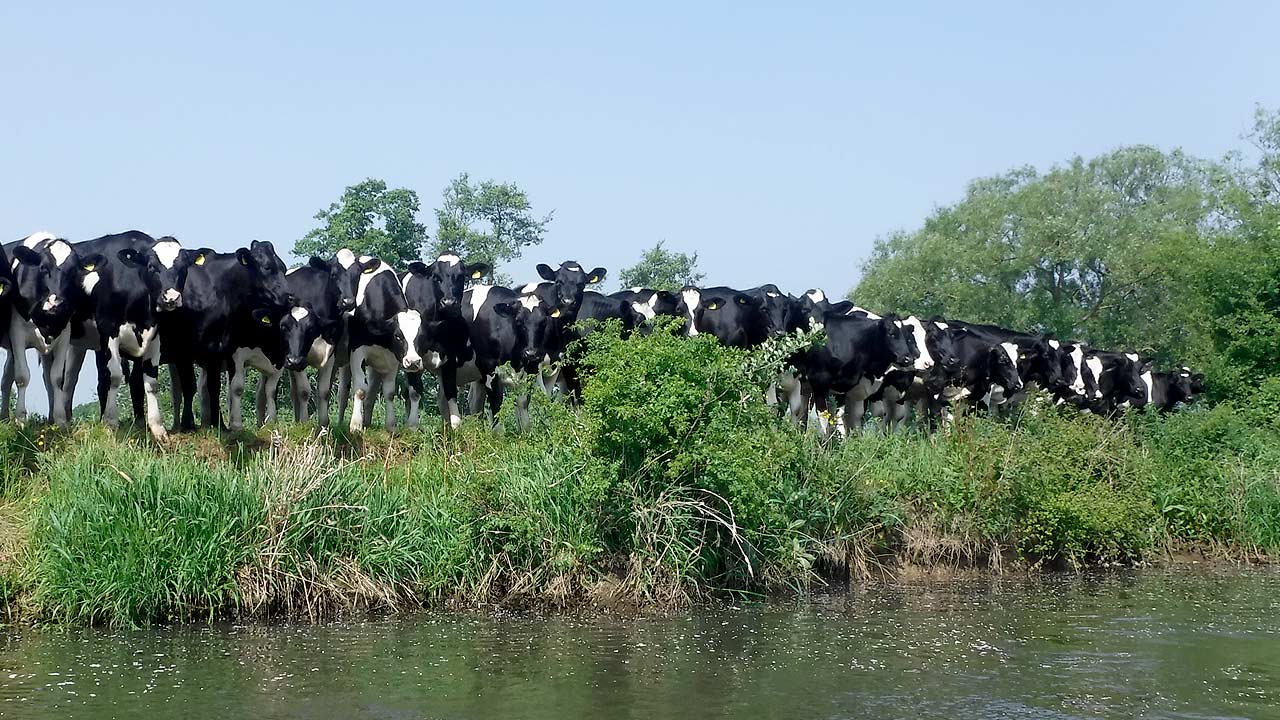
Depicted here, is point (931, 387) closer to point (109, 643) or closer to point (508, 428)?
point (508, 428)

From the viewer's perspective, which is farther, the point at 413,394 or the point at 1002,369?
the point at 1002,369

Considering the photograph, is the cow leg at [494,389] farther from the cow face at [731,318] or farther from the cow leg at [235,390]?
the cow leg at [235,390]

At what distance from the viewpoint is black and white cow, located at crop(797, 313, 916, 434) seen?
22.8 meters

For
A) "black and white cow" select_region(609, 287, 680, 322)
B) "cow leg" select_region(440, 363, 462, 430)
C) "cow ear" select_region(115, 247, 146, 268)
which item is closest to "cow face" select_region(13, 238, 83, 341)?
"cow ear" select_region(115, 247, 146, 268)

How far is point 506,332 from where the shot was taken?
2033 centimetres

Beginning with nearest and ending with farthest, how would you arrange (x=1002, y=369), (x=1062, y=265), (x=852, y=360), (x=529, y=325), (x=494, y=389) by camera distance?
(x=529, y=325) < (x=494, y=389) < (x=852, y=360) < (x=1002, y=369) < (x=1062, y=265)

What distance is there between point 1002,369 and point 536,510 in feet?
53.0

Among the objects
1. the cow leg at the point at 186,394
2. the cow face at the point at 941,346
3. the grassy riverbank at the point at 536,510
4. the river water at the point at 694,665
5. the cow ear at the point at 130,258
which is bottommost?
the river water at the point at 694,665

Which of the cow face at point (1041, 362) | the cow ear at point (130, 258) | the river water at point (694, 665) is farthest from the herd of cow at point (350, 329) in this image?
the river water at point (694, 665)

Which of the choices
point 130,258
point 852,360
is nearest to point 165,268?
point 130,258

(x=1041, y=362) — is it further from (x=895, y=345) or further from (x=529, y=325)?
(x=529, y=325)

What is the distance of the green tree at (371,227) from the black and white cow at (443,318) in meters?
12.9

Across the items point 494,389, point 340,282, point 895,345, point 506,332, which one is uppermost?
point 340,282

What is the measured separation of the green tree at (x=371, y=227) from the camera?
33594mm
